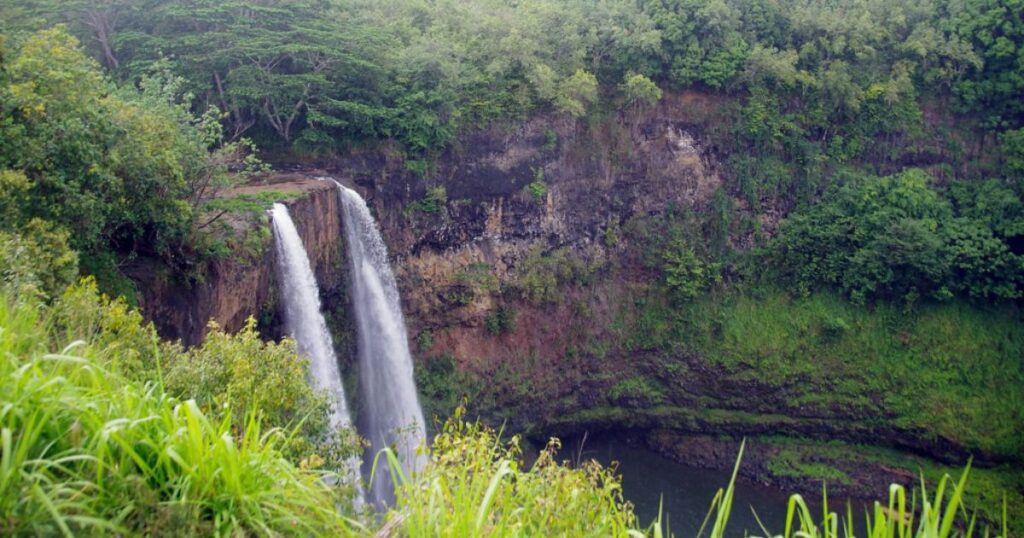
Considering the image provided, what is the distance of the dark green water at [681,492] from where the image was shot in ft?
50.8

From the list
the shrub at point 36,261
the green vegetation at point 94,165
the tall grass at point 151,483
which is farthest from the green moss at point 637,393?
the tall grass at point 151,483

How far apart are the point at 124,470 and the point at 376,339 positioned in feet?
40.0

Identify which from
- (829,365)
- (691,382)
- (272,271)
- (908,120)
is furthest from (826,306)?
(272,271)

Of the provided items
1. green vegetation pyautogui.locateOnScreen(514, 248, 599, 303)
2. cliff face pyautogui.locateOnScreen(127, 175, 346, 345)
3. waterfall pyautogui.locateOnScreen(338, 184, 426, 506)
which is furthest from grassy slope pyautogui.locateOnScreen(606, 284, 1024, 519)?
cliff face pyautogui.locateOnScreen(127, 175, 346, 345)

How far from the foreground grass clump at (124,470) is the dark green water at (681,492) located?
541 inches

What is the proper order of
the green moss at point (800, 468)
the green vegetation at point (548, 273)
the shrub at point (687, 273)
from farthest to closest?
the shrub at point (687, 273) → the green vegetation at point (548, 273) → the green moss at point (800, 468)

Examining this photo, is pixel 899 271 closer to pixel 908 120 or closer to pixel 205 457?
pixel 908 120

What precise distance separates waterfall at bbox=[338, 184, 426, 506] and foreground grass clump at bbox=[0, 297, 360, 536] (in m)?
11.5

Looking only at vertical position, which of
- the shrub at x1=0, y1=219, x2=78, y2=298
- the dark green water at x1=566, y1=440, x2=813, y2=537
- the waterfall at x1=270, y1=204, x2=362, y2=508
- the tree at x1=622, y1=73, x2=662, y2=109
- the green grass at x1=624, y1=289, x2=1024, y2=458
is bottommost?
the dark green water at x1=566, y1=440, x2=813, y2=537

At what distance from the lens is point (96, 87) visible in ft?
29.0

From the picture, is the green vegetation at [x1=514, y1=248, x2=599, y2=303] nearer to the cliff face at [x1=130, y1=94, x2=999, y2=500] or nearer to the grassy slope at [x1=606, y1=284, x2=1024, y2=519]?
the cliff face at [x1=130, y1=94, x2=999, y2=500]

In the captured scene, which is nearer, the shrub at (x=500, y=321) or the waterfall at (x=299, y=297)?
the waterfall at (x=299, y=297)

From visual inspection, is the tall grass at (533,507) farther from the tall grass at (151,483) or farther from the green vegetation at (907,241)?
the green vegetation at (907,241)

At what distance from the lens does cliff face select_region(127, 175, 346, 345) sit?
9195 millimetres
